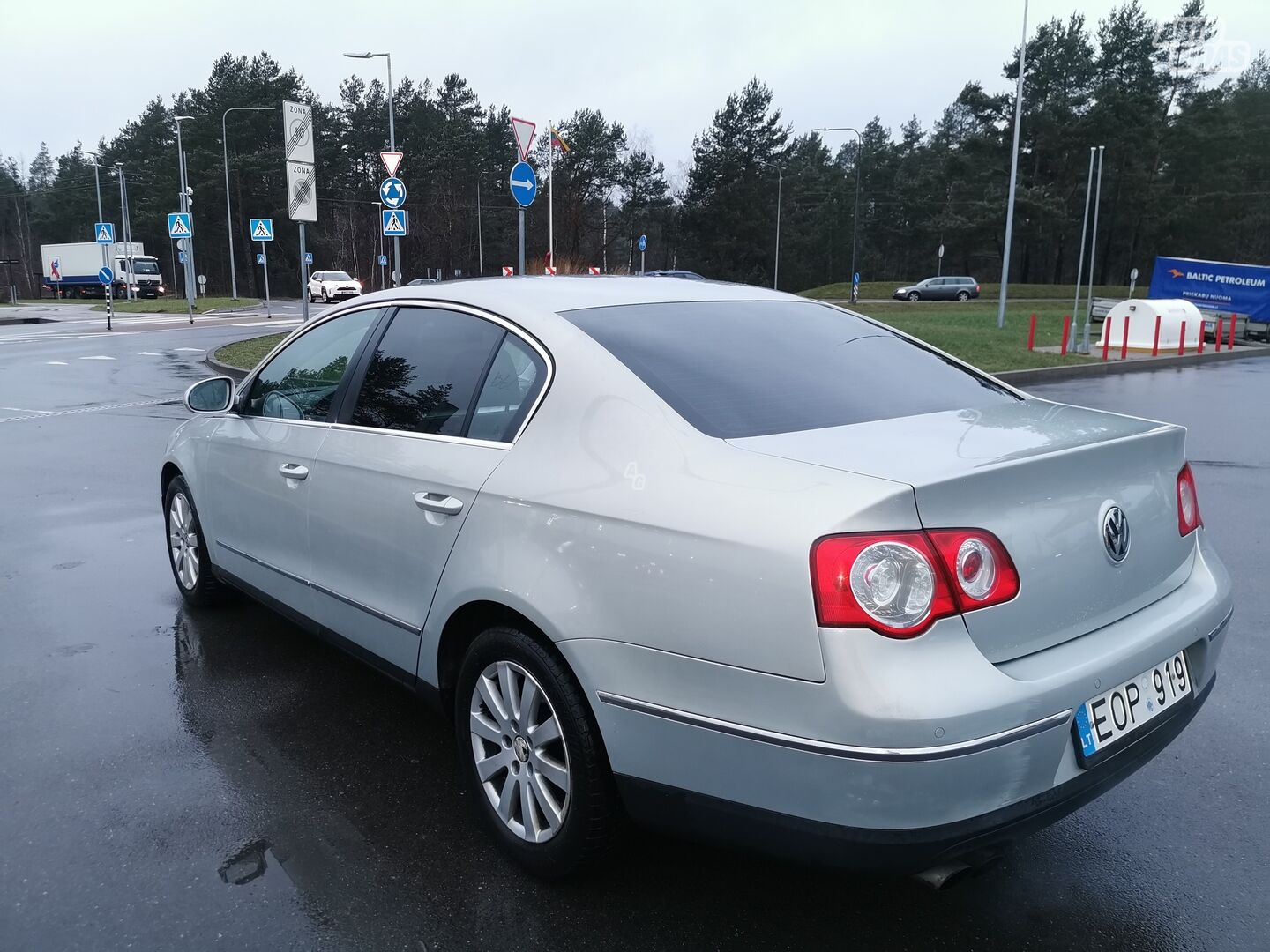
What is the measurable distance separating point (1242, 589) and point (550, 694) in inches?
180

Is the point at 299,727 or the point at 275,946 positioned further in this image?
the point at 299,727

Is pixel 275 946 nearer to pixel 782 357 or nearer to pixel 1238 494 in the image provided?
pixel 782 357

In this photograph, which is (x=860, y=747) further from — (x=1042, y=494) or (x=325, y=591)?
(x=325, y=591)

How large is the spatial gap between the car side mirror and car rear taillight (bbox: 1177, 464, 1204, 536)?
12.5 ft

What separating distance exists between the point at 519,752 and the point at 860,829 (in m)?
1.05

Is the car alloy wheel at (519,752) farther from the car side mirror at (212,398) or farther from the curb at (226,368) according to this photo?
the curb at (226,368)

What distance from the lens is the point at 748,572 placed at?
218 centimetres

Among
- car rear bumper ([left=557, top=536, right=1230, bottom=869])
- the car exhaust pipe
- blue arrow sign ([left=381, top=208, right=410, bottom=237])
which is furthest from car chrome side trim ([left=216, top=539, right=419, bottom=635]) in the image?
blue arrow sign ([left=381, top=208, right=410, bottom=237])

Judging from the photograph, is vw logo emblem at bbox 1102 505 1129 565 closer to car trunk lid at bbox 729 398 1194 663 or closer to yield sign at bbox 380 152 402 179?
car trunk lid at bbox 729 398 1194 663

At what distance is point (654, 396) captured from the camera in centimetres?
264

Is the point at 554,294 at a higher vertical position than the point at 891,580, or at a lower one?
higher

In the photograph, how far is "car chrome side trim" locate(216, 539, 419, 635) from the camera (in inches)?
126

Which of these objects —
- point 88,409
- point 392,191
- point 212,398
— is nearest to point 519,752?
point 212,398

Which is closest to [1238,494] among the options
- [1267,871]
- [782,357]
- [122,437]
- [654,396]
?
[1267,871]
